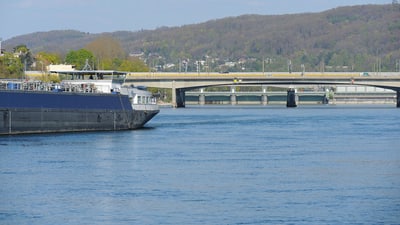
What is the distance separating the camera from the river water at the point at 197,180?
41688 mm

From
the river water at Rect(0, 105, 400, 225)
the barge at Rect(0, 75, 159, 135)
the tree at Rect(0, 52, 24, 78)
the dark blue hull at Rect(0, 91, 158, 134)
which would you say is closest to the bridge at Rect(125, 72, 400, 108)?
the tree at Rect(0, 52, 24, 78)

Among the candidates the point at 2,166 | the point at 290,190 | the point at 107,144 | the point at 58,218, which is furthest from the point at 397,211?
the point at 107,144

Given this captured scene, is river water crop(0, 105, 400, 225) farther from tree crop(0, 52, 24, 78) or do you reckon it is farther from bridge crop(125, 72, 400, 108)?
bridge crop(125, 72, 400, 108)

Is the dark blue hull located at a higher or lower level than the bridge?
lower

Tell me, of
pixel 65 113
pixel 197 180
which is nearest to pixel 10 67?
pixel 65 113

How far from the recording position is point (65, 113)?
88312mm

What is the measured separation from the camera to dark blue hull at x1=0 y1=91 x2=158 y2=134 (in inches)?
3246

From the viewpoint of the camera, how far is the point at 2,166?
5841cm

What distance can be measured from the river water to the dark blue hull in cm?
218

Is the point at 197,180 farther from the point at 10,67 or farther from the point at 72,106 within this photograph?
the point at 10,67

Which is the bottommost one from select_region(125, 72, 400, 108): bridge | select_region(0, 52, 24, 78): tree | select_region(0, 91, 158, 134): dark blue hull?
select_region(0, 91, 158, 134): dark blue hull

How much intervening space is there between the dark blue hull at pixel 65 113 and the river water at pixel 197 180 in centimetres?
218

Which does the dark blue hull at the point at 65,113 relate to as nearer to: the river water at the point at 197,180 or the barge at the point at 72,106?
the barge at the point at 72,106

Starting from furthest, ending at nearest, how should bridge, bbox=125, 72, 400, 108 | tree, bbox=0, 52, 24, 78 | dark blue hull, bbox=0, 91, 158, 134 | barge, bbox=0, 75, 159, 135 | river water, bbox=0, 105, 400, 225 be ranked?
bridge, bbox=125, 72, 400, 108, tree, bbox=0, 52, 24, 78, barge, bbox=0, 75, 159, 135, dark blue hull, bbox=0, 91, 158, 134, river water, bbox=0, 105, 400, 225
